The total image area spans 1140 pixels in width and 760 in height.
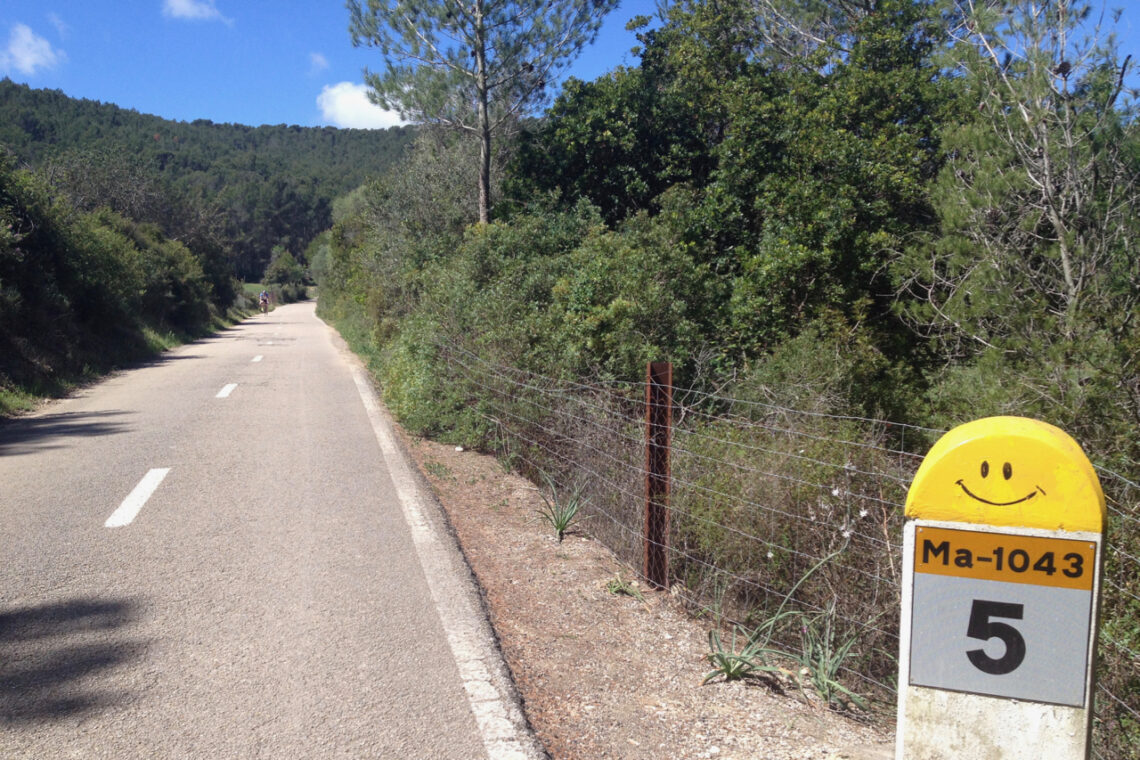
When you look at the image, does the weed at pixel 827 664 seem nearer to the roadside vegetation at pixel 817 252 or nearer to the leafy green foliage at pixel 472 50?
the roadside vegetation at pixel 817 252

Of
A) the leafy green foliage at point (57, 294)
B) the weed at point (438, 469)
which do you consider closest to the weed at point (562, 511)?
the weed at point (438, 469)

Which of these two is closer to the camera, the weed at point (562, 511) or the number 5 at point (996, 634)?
the number 5 at point (996, 634)

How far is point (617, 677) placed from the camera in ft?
13.0

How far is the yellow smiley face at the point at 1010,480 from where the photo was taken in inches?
87.4

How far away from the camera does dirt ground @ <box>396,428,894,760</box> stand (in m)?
3.37

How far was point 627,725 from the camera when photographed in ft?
11.6

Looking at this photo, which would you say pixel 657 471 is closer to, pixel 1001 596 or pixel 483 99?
pixel 1001 596

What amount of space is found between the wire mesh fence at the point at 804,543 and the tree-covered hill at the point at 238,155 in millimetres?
56491

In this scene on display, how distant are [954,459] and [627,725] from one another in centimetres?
191

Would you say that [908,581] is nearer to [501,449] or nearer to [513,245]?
[501,449]

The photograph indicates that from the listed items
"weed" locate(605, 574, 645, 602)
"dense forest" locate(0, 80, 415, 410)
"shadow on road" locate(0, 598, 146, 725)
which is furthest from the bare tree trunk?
"shadow on road" locate(0, 598, 146, 725)

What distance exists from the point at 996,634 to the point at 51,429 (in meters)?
11.4

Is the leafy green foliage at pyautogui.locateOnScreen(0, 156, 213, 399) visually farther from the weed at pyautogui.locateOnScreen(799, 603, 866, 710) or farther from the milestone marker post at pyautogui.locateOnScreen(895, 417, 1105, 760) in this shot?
the milestone marker post at pyautogui.locateOnScreen(895, 417, 1105, 760)

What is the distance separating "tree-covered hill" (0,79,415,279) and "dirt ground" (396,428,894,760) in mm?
56606
